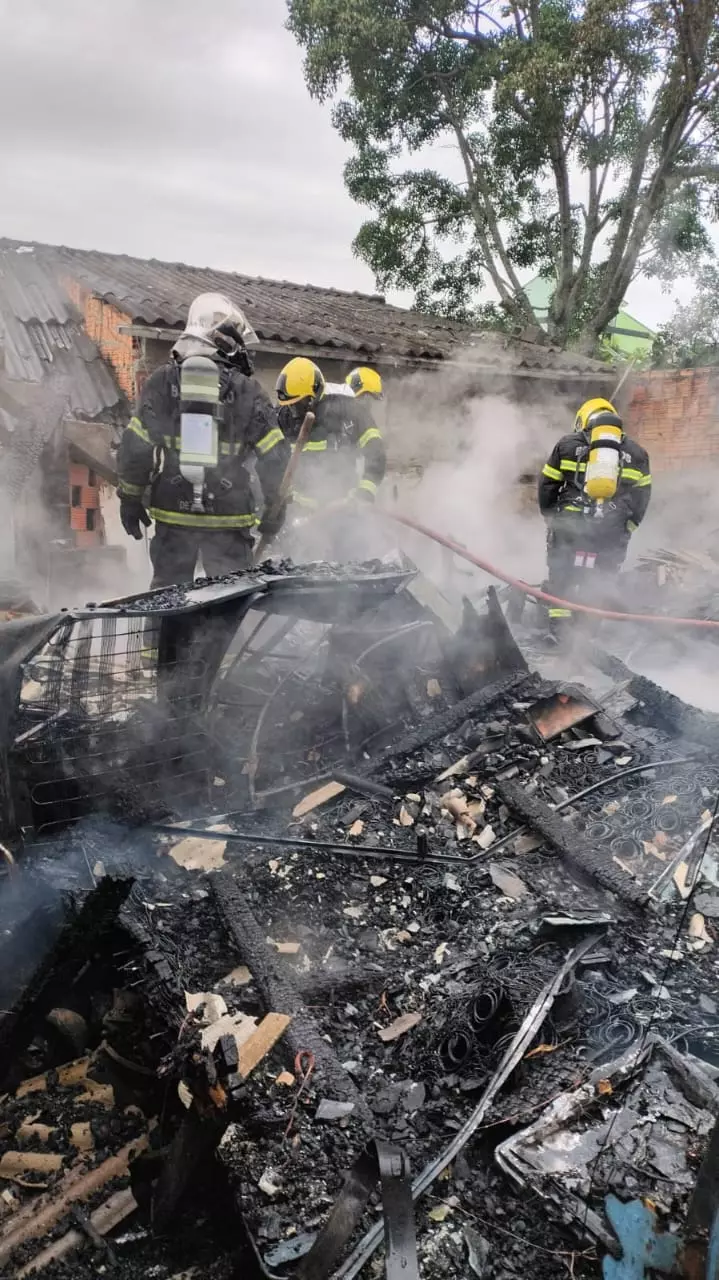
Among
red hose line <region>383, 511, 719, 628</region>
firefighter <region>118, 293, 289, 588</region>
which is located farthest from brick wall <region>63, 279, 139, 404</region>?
firefighter <region>118, 293, 289, 588</region>

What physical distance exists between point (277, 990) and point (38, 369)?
7.71 metres

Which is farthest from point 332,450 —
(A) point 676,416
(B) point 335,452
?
(A) point 676,416

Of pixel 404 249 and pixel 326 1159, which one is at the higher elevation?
pixel 404 249

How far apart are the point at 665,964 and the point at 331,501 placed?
4.23 metres

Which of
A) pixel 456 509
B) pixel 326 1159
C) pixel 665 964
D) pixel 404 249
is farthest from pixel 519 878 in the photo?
pixel 404 249

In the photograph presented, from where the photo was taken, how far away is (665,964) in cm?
309

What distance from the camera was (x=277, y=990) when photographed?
9.12ft

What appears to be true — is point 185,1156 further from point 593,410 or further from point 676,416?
point 676,416

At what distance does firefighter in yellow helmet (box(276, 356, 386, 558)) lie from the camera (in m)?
6.09

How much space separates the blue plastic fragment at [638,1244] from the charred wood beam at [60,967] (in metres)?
1.72

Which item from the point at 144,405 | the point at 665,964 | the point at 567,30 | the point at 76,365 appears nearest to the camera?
the point at 665,964

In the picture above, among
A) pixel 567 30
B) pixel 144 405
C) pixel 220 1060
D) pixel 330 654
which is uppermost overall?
pixel 567 30

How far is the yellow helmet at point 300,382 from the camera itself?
5.99 metres

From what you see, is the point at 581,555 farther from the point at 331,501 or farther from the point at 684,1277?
the point at 684,1277
